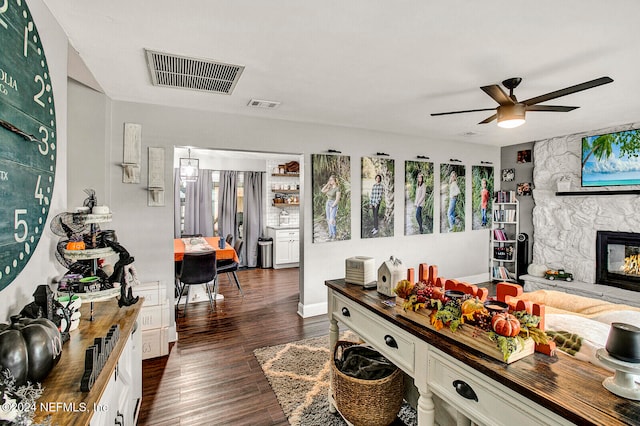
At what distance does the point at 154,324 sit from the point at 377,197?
3297 mm

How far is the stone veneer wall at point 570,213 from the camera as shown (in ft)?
14.9

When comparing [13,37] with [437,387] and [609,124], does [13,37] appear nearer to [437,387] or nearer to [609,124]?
[437,387]

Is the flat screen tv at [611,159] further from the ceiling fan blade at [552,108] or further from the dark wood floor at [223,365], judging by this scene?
the dark wood floor at [223,365]

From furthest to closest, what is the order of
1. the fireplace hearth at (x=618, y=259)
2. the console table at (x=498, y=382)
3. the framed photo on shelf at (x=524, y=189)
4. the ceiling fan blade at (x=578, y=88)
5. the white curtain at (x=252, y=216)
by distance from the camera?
the white curtain at (x=252, y=216) < the framed photo on shelf at (x=524, y=189) < the fireplace hearth at (x=618, y=259) < the ceiling fan blade at (x=578, y=88) < the console table at (x=498, y=382)

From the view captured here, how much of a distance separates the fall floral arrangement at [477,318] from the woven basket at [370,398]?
601mm

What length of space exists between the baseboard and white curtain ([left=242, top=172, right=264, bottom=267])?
3468 millimetres

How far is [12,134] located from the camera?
4.11 ft

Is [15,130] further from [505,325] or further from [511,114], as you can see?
[511,114]

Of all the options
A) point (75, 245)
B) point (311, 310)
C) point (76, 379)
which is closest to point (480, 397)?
point (76, 379)

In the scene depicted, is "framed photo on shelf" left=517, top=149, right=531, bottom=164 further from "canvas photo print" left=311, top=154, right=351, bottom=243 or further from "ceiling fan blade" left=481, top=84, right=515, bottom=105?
"ceiling fan blade" left=481, top=84, right=515, bottom=105

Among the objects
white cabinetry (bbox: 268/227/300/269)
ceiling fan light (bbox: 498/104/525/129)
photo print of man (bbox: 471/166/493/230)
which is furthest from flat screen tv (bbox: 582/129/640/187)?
white cabinetry (bbox: 268/227/300/269)

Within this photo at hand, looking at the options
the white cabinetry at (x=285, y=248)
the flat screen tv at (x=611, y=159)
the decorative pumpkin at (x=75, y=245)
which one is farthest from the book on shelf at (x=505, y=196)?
the decorative pumpkin at (x=75, y=245)

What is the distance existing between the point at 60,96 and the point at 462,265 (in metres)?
5.88

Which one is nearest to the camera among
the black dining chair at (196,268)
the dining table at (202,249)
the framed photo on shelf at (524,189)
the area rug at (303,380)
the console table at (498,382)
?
the console table at (498,382)
